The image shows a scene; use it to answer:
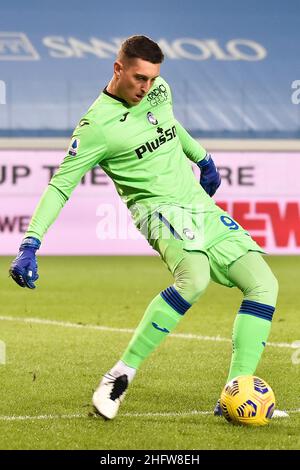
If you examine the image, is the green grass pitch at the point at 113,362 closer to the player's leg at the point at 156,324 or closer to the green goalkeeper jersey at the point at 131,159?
the player's leg at the point at 156,324

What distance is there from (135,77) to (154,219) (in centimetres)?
70

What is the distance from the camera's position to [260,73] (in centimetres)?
1936

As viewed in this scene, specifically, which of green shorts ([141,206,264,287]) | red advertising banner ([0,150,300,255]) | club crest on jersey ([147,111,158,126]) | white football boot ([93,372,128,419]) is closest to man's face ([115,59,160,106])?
club crest on jersey ([147,111,158,126])

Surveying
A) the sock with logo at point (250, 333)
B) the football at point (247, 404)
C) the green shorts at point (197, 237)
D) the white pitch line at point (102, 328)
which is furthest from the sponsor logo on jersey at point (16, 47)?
the football at point (247, 404)

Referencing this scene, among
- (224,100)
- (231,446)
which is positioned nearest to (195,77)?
(224,100)

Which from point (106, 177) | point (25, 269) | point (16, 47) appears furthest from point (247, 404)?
point (16, 47)

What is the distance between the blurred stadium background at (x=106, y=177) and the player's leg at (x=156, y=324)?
0.20 meters

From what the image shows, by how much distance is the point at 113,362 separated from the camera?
6.63 meters

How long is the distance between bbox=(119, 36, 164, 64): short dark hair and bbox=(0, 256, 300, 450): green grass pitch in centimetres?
172

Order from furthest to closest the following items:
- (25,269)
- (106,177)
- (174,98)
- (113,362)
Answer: (174,98), (106,177), (113,362), (25,269)

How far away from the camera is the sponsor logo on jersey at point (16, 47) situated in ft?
62.3

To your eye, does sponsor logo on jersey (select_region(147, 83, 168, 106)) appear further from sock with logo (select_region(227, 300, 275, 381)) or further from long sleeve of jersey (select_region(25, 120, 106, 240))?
Result: sock with logo (select_region(227, 300, 275, 381))

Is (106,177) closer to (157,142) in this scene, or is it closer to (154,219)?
(157,142)
